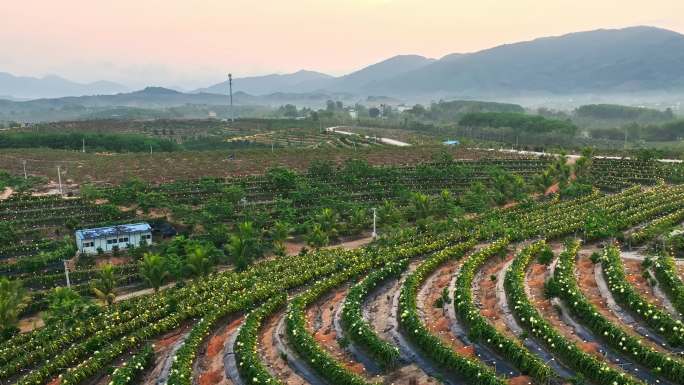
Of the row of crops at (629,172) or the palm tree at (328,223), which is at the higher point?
the row of crops at (629,172)

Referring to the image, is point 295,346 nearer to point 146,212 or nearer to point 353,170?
point 146,212

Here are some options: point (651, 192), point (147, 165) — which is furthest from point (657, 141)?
point (147, 165)

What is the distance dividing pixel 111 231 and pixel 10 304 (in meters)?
13.6

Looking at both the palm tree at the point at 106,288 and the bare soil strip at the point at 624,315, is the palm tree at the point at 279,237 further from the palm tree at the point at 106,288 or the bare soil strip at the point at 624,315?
the bare soil strip at the point at 624,315

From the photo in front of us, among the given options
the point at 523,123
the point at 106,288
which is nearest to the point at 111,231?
the point at 106,288

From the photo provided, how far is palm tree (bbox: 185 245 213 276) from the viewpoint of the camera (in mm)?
31922

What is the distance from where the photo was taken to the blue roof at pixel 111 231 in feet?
129

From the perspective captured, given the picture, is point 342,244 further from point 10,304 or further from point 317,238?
point 10,304

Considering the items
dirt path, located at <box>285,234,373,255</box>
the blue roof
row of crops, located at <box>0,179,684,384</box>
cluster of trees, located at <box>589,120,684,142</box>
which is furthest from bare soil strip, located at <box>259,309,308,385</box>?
cluster of trees, located at <box>589,120,684,142</box>

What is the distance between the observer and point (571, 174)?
58.5 metres

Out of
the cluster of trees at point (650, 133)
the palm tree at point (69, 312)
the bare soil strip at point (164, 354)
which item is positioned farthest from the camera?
the cluster of trees at point (650, 133)

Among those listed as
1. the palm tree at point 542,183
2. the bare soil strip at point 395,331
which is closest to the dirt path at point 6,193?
the bare soil strip at point 395,331

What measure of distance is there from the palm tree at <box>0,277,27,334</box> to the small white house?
936 cm

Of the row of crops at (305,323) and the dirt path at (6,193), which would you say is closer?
the row of crops at (305,323)
